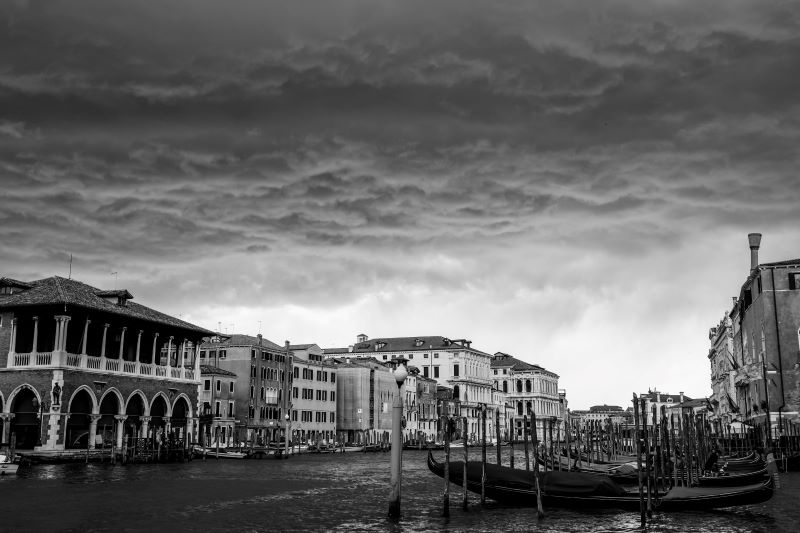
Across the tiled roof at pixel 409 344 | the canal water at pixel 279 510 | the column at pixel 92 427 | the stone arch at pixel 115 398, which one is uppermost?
the tiled roof at pixel 409 344

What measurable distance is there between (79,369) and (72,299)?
11.0ft

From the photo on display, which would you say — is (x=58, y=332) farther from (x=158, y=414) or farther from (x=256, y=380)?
(x=256, y=380)

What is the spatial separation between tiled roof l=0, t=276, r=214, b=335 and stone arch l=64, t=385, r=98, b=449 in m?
4.12

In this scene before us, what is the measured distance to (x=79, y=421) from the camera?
1516 inches

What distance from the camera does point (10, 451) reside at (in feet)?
103

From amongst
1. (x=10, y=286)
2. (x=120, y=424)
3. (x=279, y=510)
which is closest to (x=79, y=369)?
(x=120, y=424)

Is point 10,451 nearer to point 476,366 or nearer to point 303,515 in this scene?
point 303,515

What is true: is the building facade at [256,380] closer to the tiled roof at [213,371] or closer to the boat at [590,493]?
the tiled roof at [213,371]

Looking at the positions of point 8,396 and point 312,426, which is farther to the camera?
point 312,426

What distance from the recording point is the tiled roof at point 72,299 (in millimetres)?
37844

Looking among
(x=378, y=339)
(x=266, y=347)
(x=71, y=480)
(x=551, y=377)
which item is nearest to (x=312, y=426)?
(x=266, y=347)

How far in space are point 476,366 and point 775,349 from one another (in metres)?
64.1

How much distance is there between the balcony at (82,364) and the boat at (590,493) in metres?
23.5

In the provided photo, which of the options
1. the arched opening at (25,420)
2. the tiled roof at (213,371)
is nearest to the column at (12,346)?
the arched opening at (25,420)
